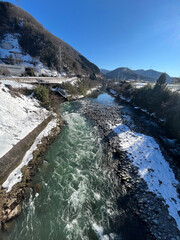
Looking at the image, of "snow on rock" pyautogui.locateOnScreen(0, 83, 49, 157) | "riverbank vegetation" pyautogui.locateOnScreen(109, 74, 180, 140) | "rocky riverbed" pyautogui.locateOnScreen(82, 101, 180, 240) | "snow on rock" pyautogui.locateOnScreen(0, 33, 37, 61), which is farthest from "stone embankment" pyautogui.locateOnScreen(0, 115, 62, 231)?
"snow on rock" pyautogui.locateOnScreen(0, 33, 37, 61)

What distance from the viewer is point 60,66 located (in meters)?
54.8

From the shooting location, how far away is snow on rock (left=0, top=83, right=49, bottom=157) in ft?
26.3

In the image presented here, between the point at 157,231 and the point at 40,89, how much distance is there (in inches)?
789

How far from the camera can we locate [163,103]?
2123 cm

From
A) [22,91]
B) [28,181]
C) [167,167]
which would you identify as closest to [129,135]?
[167,167]

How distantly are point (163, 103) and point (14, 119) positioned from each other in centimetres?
2710

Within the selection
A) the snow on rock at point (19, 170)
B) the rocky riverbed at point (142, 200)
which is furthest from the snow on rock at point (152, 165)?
the snow on rock at point (19, 170)

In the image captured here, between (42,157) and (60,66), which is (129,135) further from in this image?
(60,66)

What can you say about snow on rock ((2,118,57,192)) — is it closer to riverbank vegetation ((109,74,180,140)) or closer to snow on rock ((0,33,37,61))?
riverbank vegetation ((109,74,180,140))

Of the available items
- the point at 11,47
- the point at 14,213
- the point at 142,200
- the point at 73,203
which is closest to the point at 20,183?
the point at 14,213

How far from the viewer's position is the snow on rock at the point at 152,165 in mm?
6655

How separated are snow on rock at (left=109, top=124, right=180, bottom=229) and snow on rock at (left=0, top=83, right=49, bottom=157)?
10721mm

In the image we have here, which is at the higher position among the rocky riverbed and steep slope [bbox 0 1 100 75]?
steep slope [bbox 0 1 100 75]

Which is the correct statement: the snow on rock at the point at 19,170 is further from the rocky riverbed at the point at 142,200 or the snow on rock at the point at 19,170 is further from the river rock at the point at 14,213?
the rocky riverbed at the point at 142,200
